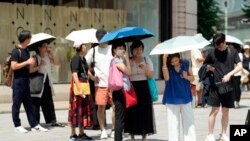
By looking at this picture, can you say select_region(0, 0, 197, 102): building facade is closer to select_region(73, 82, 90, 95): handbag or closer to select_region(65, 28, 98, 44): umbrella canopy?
select_region(65, 28, 98, 44): umbrella canopy

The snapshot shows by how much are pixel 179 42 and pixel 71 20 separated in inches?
455

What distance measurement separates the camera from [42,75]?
12039 mm

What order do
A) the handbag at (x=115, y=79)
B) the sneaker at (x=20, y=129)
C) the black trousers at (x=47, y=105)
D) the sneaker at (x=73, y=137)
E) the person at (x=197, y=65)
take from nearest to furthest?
the handbag at (x=115, y=79) < the sneaker at (x=73, y=137) < the sneaker at (x=20, y=129) < the black trousers at (x=47, y=105) < the person at (x=197, y=65)

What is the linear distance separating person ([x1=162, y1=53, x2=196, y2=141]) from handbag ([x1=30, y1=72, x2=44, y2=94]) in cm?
405

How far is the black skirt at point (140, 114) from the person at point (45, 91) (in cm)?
305

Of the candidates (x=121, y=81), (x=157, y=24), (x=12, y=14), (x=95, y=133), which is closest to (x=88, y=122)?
(x=95, y=133)

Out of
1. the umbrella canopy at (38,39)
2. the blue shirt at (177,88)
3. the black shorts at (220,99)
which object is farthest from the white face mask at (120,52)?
the umbrella canopy at (38,39)

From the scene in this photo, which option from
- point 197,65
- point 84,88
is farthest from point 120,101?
point 197,65

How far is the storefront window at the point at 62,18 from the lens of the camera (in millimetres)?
18344

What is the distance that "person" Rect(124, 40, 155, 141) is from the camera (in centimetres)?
934

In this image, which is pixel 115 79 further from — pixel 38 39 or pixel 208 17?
pixel 208 17

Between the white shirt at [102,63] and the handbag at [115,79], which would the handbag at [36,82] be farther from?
the handbag at [115,79]

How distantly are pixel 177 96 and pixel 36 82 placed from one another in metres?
4.28

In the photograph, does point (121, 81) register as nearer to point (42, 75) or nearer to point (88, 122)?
point (88, 122)
